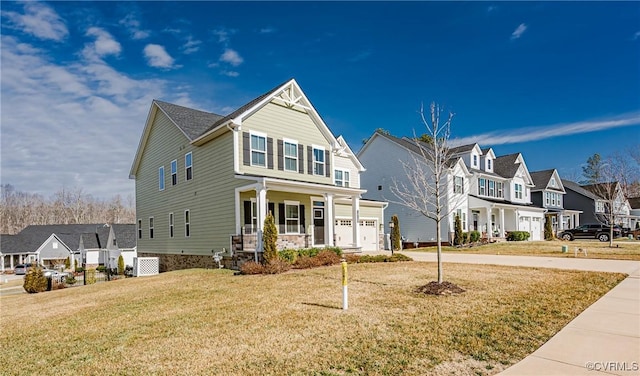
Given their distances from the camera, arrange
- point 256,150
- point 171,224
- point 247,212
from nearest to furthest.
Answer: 1. point 247,212
2. point 256,150
3. point 171,224

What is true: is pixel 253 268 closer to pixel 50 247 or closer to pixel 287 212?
pixel 287 212

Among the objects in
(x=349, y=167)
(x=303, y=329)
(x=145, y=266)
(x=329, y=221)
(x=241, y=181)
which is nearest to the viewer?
(x=303, y=329)

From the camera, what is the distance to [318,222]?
2142cm

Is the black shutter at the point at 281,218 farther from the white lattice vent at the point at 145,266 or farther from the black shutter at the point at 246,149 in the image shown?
the white lattice vent at the point at 145,266

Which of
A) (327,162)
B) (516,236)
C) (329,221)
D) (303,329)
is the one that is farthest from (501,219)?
(303,329)

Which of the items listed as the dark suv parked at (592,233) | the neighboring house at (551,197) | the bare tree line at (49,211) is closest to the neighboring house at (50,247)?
the bare tree line at (49,211)

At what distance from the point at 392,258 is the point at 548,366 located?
13384 millimetres

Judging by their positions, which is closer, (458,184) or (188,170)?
(188,170)

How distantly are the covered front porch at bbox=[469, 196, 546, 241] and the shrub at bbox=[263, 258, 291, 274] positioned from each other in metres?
22.9

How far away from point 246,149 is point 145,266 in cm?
1035

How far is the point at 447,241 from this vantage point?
3073 cm

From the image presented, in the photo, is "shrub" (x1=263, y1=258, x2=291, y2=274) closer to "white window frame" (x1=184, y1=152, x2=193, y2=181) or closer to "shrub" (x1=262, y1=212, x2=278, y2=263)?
"shrub" (x1=262, y1=212, x2=278, y2=263)

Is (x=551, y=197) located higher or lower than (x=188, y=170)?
lower

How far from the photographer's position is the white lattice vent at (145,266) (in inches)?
873
